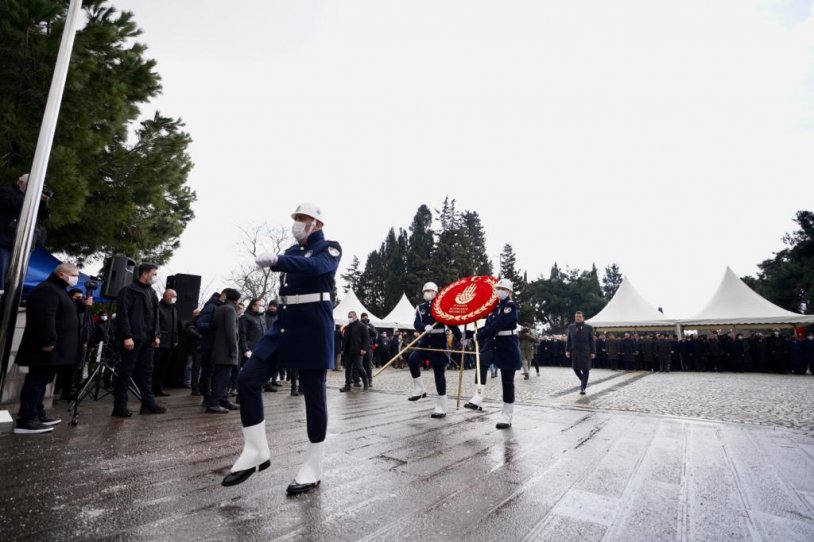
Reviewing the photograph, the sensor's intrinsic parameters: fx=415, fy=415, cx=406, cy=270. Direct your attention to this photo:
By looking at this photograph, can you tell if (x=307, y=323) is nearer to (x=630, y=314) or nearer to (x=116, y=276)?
(x=116, y=276)

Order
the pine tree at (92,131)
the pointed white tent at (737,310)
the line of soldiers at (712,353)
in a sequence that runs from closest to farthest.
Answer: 1. the pine tree at (92,131)
2. the line of soldiers at (712,353)
3. the pointed white tent at (737,310)

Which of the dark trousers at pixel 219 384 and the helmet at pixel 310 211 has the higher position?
the helmet at pixel 310 211

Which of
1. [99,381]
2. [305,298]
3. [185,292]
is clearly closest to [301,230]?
[305,298]

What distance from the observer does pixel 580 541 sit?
2.20 metres

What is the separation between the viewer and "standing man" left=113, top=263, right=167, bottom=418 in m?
5.88

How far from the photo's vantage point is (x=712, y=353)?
2173 centimetres

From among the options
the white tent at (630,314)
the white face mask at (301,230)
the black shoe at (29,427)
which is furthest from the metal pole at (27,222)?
the white tent at (630,314)

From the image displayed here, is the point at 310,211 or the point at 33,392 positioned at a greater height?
the point at 310,211

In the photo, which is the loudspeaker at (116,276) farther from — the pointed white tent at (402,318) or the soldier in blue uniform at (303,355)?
the pointed white tent at (402,318)

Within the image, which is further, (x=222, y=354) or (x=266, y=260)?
(x=222, y=354)

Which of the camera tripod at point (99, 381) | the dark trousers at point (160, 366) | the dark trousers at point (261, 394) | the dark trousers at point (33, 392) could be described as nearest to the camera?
the dark trousers at point (261, 394)

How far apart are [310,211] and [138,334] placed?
4.43 meters

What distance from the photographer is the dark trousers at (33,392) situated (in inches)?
188

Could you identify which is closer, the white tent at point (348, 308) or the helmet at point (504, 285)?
the helmet at point (504, 285)
